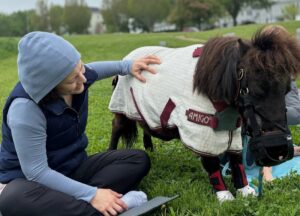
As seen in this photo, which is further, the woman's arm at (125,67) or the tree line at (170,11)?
the tree line at (170,11)

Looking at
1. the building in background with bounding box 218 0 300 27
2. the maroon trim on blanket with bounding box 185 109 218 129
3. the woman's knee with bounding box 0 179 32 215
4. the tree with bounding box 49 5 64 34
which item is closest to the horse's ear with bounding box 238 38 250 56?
the maroon trim on blanket with bounding box 185 109 218 129

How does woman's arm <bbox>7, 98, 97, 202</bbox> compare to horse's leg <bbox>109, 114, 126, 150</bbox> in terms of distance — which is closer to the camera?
woman's arm <bbox>7, 98, 97, 202</bbox>

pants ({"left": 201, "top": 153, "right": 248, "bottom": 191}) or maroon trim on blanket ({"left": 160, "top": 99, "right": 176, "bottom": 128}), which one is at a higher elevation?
maroon trim on blanket ({"left": 160, "top": 99, "right": 176, "bottom": 128})

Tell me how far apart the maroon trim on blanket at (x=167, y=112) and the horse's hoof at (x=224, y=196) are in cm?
60

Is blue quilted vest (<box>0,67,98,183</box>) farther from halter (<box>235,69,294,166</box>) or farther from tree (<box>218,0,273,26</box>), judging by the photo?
tree (<box>218,0,273,26</box>)

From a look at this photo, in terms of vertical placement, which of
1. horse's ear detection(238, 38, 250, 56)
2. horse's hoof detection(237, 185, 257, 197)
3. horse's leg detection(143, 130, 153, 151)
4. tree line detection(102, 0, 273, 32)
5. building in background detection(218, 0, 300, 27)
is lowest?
building in background detection(218, 0, 300, 27)

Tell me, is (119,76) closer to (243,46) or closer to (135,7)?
(243,46)

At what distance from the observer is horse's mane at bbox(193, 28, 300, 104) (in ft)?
8.52

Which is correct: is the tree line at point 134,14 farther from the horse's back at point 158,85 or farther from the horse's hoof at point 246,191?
the horse's hoof at point 246,191

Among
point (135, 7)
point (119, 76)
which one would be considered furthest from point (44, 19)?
point (119, 76)

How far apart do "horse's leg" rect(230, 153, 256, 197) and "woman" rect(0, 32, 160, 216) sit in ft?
2.27

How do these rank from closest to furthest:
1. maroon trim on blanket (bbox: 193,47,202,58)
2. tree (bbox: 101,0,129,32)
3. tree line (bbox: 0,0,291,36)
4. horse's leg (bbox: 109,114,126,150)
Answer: maroon trim on blanket (bbox: 193,47,202,58) < horse's leg (bbox: 109,114,126,150) < tree line (bbox: 0,0,291,36) < tree (bbox: 101,0,129,32)

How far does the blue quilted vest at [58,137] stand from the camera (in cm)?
288

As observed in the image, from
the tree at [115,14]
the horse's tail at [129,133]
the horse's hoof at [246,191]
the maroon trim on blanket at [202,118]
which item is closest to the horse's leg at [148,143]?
the horse's tail at [129,133]
